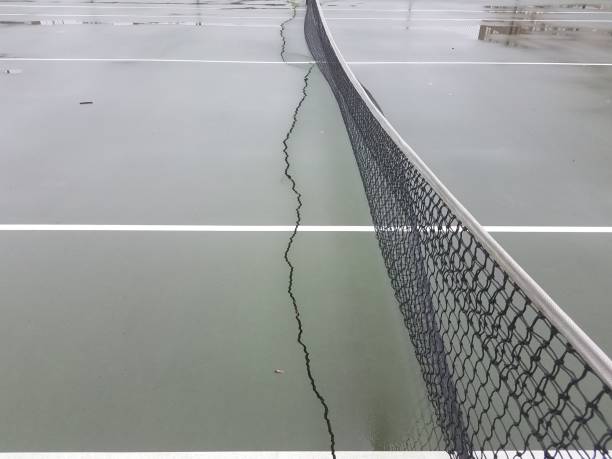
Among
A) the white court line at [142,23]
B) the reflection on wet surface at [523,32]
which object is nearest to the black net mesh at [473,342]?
the reflection on wet surface at [523,32]

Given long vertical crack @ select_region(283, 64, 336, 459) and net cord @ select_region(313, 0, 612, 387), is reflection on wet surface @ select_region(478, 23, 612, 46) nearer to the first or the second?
long vertical crack @ select_region(283, 64, 336, 459)

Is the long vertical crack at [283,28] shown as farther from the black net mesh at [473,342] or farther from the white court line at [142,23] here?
the black net mesh at [473,342]

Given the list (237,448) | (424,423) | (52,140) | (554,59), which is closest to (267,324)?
(237,448)

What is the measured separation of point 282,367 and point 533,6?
16858 millimetres

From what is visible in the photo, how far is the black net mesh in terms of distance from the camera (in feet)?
5.35

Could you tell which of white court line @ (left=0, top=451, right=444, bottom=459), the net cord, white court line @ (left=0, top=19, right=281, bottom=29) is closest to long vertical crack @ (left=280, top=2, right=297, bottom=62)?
white court line @ (left=0, top=19, right=281, bottom=29)

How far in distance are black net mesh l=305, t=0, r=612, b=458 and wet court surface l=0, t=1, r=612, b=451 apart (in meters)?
0.18

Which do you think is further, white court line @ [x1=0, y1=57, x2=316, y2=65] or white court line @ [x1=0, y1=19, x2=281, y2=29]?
white court line @ [x1=0, y1=19, x2=281, y2=29]

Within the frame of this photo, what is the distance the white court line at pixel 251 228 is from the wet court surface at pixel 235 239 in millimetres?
80

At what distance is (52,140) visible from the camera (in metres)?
5.15

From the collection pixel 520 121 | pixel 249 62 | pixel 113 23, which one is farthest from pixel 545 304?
pixel 113 23

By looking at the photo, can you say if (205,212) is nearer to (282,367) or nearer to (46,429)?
(282,367)

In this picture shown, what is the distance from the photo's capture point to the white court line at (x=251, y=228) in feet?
11.6

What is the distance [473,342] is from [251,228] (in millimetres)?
1771
